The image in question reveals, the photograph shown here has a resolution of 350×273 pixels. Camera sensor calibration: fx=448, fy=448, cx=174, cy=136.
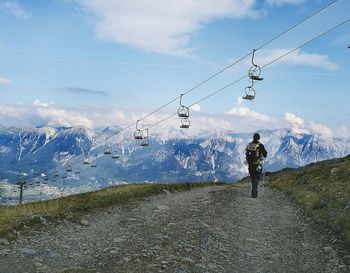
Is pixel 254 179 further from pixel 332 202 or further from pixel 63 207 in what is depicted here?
pixel 63 207

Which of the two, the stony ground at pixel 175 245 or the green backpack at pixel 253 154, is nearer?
the stony ground at pixel 175 245

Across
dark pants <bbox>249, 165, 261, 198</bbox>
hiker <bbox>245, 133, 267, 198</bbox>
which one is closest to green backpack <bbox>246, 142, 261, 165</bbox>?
hiker <bbox>245, 133, 267, 198</bbox>

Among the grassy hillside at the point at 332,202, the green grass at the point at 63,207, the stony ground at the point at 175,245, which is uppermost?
the grassy hillside at the point at 332,202

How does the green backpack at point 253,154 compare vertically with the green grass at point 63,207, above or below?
above

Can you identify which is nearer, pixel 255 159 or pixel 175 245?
pixel 175 245

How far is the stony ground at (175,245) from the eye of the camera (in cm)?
1195

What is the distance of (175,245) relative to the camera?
13797 mm

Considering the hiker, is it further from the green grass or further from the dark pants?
the green grass

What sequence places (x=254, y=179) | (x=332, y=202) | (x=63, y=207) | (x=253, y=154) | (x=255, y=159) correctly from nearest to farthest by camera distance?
(x=63, y=207), (x=332, y=202), (x=254, y=179), (x=255, y=159), (x=253, y=154)

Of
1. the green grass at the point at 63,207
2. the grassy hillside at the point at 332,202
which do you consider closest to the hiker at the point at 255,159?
the grassy hillside at the point at 332,202

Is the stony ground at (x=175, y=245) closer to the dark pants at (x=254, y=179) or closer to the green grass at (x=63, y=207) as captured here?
the green grass at (x=63, y=207)

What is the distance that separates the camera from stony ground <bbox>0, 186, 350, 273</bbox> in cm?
1195

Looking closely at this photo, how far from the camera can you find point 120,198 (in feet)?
74.3

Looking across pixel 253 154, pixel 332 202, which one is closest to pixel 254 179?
pixel 253 154
